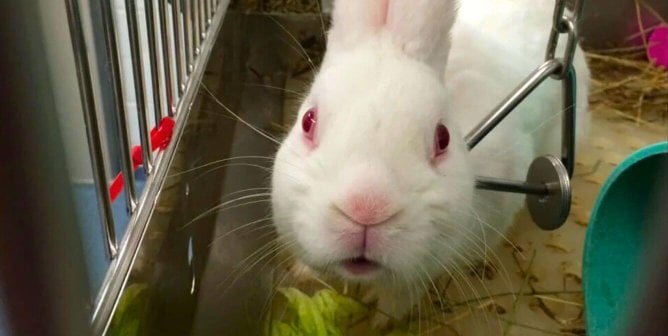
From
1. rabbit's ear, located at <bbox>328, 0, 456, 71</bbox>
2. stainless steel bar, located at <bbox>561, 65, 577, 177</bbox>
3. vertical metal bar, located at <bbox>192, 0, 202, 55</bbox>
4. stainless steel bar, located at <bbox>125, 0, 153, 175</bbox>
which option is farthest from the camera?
vertical metal bar, located at <bbox>192, 0, 202, 55</bbox>

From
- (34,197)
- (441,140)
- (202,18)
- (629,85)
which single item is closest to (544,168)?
(441,140)

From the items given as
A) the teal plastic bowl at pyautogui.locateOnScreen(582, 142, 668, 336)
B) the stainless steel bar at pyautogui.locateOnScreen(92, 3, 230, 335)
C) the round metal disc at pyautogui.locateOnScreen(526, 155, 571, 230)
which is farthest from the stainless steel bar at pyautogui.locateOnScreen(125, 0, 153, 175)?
the teal plastic bowl at pyautogui.locateOnScreen(582, 142, 668, 336)

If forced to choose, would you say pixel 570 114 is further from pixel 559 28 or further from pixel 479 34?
pixel 479 34

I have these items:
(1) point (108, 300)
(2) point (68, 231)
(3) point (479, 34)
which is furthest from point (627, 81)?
(2) point (68, 231)

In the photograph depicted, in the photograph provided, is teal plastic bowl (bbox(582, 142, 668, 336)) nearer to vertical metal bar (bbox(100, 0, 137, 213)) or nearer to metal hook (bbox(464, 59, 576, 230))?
metal hook (bbox(464, 59, 576, 230))

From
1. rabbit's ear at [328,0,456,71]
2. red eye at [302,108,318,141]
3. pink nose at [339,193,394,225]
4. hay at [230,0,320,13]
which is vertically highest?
rabbit's ear at [328,0,456,71]

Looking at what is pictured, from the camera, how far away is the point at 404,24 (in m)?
1.00

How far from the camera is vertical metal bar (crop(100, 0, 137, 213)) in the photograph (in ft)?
2.57

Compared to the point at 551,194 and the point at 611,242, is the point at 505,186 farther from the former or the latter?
the point at 611,242

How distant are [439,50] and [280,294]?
1.68 ft

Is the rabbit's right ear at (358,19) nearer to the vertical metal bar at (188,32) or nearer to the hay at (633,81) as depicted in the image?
the vertical metal bar at (188,32)

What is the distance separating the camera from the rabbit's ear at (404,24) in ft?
3.26

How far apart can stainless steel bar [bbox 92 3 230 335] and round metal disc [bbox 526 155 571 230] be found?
1.78 feet

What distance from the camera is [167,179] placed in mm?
1037
